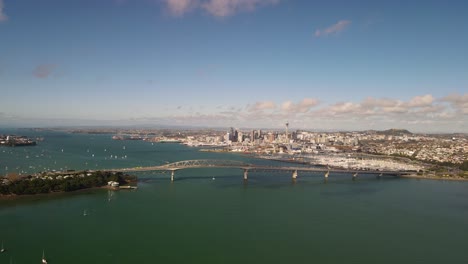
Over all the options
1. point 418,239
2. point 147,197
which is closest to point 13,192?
point 147,197

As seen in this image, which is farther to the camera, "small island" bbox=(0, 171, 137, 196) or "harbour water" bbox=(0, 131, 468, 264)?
"small island" bbox=(0, 171, 137, 196)

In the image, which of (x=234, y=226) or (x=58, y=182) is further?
(x=58, y=182)

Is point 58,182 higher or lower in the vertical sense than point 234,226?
higher

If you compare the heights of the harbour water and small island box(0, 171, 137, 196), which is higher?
small island box(0, 171, 137, 196)

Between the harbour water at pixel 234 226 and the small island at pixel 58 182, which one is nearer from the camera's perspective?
the harbour water at pixel 234 226
